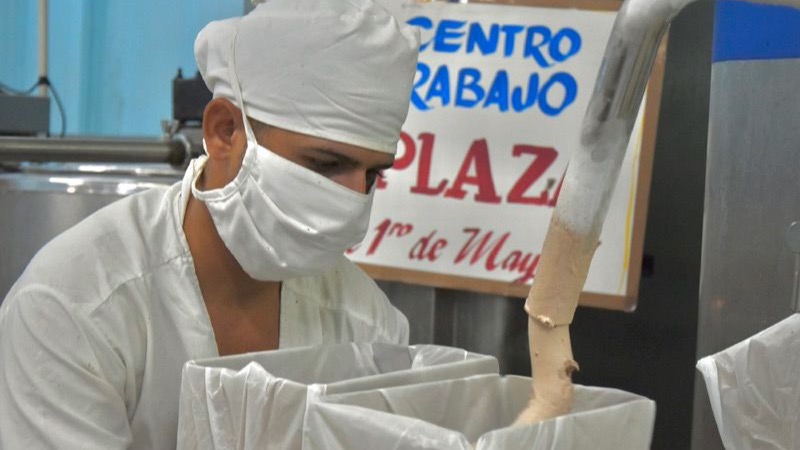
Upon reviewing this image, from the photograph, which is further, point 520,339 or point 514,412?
point 520,339

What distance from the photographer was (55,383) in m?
1.04

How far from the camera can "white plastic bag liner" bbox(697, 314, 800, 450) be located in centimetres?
100

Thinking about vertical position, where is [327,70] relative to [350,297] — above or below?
above

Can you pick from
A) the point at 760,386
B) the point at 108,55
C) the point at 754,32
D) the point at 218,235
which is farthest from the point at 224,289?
the point at 108,55

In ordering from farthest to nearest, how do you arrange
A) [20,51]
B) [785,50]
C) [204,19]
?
1. [20,51]
2. [204,19]
3. [785,50]

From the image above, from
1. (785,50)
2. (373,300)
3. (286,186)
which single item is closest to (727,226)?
(785,50)

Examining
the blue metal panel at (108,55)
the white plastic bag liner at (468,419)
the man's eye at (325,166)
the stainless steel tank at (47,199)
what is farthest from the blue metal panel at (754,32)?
the blue metal panel at (108,55)

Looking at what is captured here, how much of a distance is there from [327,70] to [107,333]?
338 millimetres

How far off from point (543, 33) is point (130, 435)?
1006mm

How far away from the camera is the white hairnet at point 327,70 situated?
3.54 ft

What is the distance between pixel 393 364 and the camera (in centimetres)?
101

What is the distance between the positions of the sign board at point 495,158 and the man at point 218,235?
0.67 metres

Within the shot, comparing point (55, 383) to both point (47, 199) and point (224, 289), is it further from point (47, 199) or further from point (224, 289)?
point (47, 199)

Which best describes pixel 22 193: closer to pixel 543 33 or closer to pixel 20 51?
pixel 543 33
